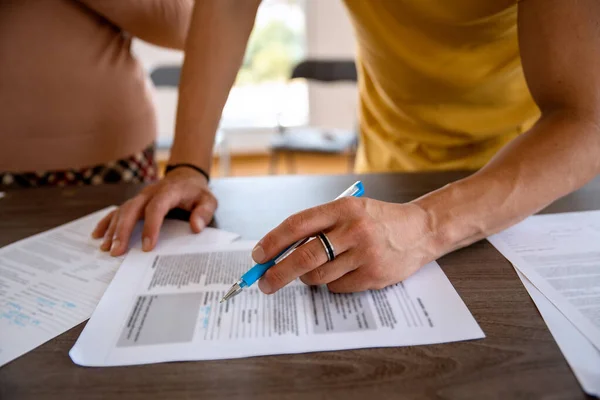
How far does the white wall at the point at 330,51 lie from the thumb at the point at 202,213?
9.11 ft

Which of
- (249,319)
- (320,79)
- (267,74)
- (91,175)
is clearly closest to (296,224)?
(249,319)

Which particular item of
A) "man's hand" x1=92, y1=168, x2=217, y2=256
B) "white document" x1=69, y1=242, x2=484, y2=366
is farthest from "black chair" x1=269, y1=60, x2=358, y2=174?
"white document" x1=69, y1=242, x2=484, y2=366

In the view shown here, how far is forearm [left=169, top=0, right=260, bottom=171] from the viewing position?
2.54ft

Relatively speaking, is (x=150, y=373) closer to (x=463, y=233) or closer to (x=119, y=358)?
(x=119, y=358)

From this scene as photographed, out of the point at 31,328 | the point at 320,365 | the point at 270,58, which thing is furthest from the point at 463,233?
the point at 270,58

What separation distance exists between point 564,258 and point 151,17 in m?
0.83

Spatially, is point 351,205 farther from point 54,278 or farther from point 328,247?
point 54,278

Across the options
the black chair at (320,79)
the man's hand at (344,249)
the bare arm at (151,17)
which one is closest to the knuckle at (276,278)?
the man's hand at (344,249)

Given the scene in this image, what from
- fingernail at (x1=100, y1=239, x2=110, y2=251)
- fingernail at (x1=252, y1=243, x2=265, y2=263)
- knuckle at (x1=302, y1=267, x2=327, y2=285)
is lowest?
fingernail at (x1=100, y1=239, x2=110, y2=251)

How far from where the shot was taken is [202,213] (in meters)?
0.68

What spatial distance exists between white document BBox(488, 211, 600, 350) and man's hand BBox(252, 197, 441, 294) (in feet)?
0.49

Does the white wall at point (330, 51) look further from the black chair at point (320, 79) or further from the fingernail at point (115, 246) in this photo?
the fingernail at point (115, 246)

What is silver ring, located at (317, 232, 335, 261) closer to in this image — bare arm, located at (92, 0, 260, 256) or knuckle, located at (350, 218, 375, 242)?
knuckle, located at (350, 218, 375, 242)

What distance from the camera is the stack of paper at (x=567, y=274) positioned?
38cm
